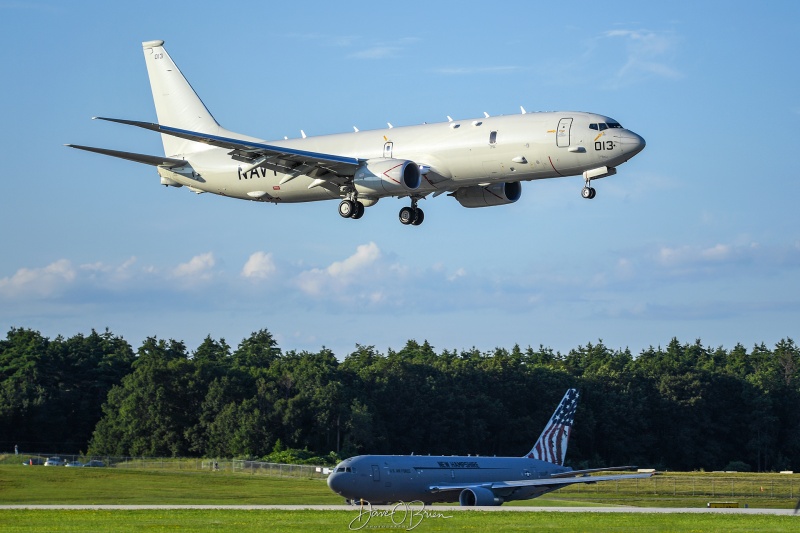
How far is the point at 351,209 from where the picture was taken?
6581 centimetres

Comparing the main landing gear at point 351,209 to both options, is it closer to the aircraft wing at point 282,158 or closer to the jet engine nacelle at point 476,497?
the aircraft wing at point 282,158

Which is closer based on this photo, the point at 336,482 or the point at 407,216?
the point at 336,482

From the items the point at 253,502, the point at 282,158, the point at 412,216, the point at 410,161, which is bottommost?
the point at 253,502

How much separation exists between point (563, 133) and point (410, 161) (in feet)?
24.5

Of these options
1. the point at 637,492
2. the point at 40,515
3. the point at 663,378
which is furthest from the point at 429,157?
the point at 663,378

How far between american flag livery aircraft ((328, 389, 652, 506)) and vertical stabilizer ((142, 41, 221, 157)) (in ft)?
82.9

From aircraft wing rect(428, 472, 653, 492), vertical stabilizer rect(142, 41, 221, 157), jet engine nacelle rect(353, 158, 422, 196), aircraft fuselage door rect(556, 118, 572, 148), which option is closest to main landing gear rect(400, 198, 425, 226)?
jet engine nacelle rect(353, 158, 422, 196)

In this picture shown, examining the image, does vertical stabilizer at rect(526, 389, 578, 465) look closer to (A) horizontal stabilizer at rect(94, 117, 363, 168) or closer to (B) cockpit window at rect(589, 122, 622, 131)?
(A) horizontal stabilizer at rect(94, 117, 363, 168)

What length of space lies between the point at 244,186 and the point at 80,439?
69603 millimetres

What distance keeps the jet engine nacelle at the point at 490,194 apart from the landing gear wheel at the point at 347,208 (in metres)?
5.24

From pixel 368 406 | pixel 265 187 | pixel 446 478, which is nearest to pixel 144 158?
pixel 265 187

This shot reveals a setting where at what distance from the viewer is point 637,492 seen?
320 ft

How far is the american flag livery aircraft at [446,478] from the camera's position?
64750mm

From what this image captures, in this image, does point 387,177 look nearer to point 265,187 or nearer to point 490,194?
point 490,194
